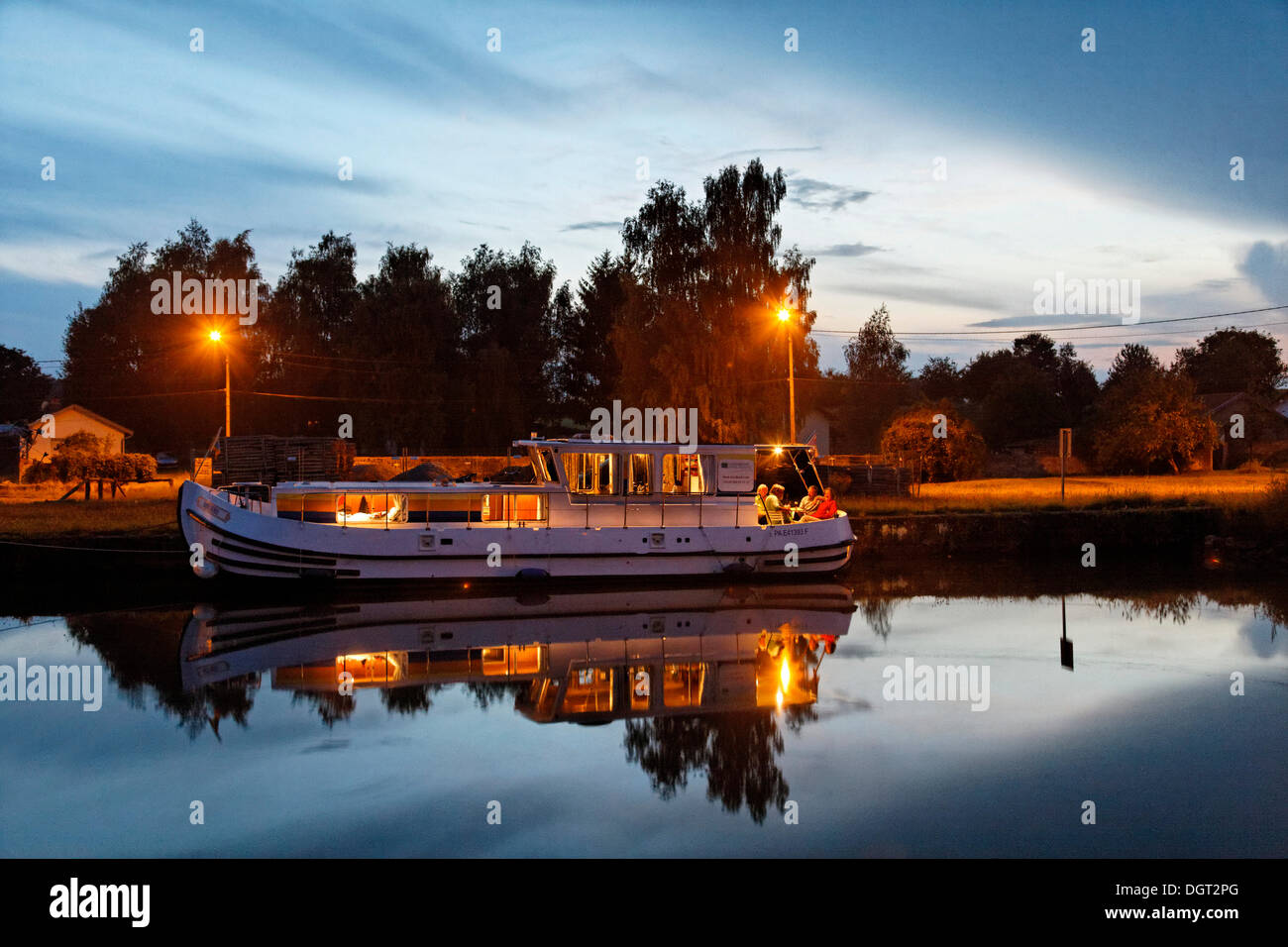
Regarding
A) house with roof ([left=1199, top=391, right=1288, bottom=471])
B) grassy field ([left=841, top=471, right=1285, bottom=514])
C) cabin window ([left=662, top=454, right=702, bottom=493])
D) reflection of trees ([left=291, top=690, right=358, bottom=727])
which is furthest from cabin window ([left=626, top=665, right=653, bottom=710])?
house with roof ([left=1199, top=391, right=1288, bottom=471])

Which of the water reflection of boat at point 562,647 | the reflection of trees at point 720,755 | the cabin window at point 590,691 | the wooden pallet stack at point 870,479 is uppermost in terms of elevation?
the wooden pallet stack at point 870,479

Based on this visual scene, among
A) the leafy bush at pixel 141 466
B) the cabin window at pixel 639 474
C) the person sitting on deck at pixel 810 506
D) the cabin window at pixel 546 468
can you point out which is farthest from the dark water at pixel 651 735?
the leafy bush at pixel 141 466

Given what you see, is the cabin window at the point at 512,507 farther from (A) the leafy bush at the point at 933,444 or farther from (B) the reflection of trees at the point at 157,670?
(A) the leafy bush at the point at 933,444

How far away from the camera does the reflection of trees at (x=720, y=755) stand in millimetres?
10836

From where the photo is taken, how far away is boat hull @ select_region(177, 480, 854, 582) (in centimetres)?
2259

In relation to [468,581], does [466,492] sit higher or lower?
higher

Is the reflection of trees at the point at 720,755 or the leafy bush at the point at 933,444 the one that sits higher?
the leafy bush at the point at 933,444

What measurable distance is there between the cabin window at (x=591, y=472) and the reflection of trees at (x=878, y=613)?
6.54 metres

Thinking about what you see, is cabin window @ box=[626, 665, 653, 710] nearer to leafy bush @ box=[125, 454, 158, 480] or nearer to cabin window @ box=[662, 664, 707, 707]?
cabin window @ box=[662, 664, 707, 707]

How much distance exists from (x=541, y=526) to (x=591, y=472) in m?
1.83

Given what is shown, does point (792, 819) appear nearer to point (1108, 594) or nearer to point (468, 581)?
point (468, 581)
